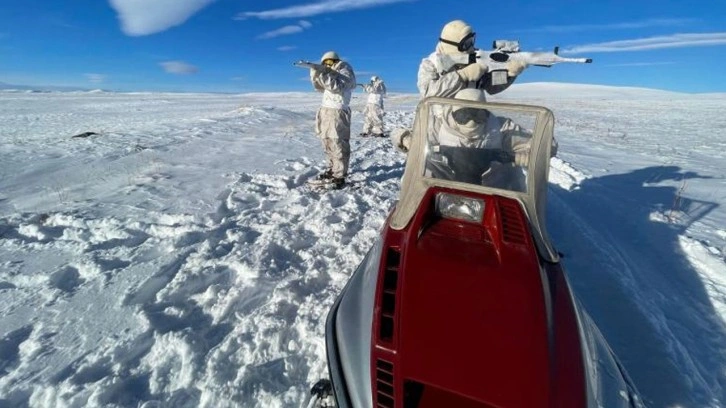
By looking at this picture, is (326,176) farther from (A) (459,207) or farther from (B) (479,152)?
(A) (459,207)

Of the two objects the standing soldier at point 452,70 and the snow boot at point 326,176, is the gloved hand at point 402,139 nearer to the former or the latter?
the standing soldier at point 452,70

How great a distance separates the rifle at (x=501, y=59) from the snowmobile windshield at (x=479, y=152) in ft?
3.62

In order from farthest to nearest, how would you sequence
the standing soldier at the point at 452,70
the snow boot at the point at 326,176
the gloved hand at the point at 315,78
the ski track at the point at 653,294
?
the snow boot at the point at 326,176
the gloved hand at the point at 315,78
the standing soldier at the point at 452,70
the ski track at the point at 653,294

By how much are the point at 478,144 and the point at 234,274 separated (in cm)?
242

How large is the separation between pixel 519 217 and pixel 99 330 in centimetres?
294

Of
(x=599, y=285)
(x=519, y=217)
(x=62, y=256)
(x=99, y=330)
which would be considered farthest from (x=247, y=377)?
(x=599, y=285)

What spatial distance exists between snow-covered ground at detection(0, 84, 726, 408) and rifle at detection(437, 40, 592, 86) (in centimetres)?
200

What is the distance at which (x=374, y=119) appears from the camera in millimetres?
13227

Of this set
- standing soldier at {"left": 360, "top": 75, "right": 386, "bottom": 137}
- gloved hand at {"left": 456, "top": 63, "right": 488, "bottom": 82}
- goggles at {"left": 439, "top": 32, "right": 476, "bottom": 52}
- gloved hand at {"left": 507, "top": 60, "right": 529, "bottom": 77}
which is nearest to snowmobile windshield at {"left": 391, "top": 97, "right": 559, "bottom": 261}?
gloved hand at {"left": 456, "top": 63, "right": 488, "bottom": 82}

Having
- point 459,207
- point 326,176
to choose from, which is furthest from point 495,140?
point 326,176

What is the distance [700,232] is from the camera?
461cm

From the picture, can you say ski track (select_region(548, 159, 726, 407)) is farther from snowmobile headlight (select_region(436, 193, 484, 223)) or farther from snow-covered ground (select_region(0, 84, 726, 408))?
snowmobile headlight (select_region(436, 193, 484, 223))

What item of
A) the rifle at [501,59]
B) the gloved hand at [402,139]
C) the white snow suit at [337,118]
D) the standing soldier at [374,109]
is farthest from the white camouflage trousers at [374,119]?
the gloved hand at [402,139]

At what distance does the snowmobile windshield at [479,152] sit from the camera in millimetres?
2437
